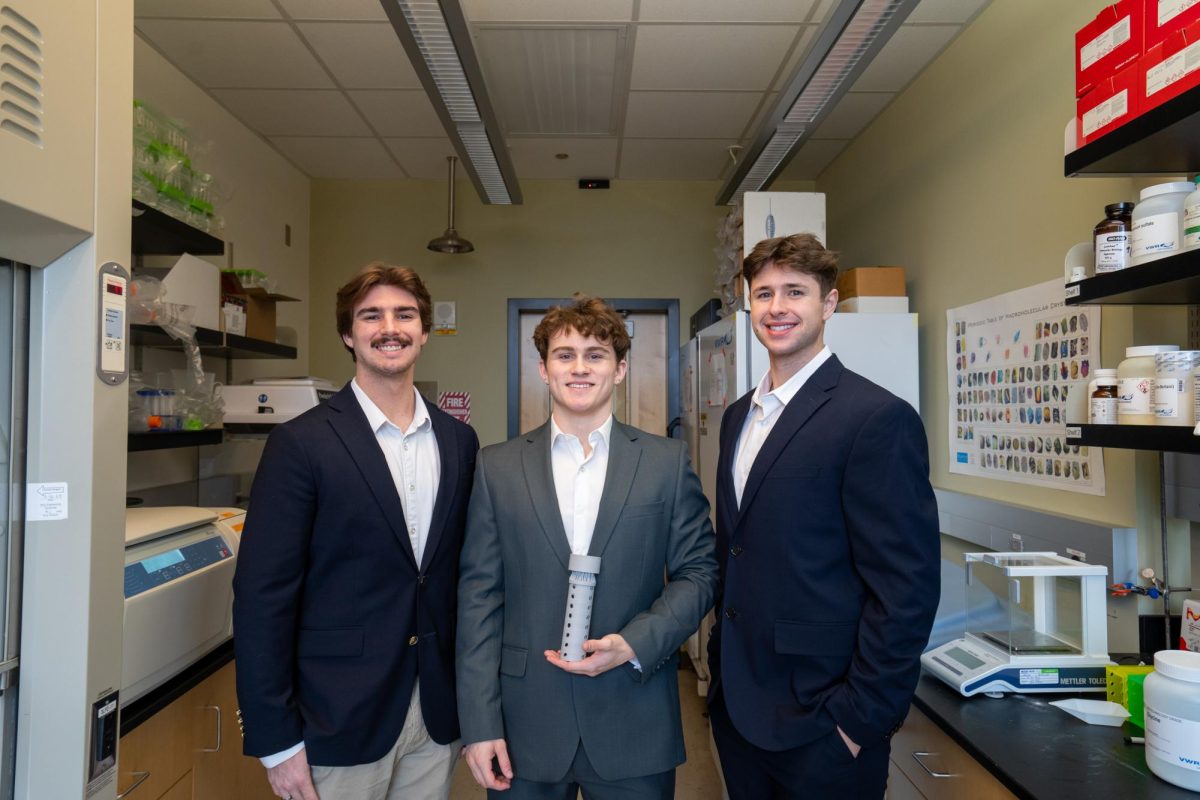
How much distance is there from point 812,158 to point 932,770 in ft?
11.5

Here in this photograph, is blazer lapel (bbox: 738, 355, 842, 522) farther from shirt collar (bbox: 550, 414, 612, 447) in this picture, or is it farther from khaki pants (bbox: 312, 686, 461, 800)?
khaki pants (bbox: 312, 686, 461, 800)

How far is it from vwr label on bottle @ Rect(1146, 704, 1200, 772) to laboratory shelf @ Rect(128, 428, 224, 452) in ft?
7.99

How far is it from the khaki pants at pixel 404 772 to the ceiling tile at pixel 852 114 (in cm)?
302

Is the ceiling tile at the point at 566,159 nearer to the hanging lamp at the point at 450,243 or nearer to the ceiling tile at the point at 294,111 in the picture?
the hanging lamp at the point at 450,243

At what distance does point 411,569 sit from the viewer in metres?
1.47

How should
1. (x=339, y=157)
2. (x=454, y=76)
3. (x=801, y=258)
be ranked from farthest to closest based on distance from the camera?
(x=339, y=157) < (x=454, y=76) < (x=801, y=258)

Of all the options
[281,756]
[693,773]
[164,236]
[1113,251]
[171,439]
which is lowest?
[693,773]

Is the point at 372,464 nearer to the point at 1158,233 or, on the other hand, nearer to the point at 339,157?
the point at 1158,233

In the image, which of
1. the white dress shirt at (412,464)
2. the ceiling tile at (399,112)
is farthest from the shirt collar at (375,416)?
the ceiling tile at (399,112)

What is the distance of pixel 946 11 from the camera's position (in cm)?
261

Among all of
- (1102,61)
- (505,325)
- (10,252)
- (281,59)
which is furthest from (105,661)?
(505,325)

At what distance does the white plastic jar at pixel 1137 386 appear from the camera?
139 centimetres

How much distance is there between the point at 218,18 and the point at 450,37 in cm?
110

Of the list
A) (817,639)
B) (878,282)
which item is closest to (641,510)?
(817,639)
